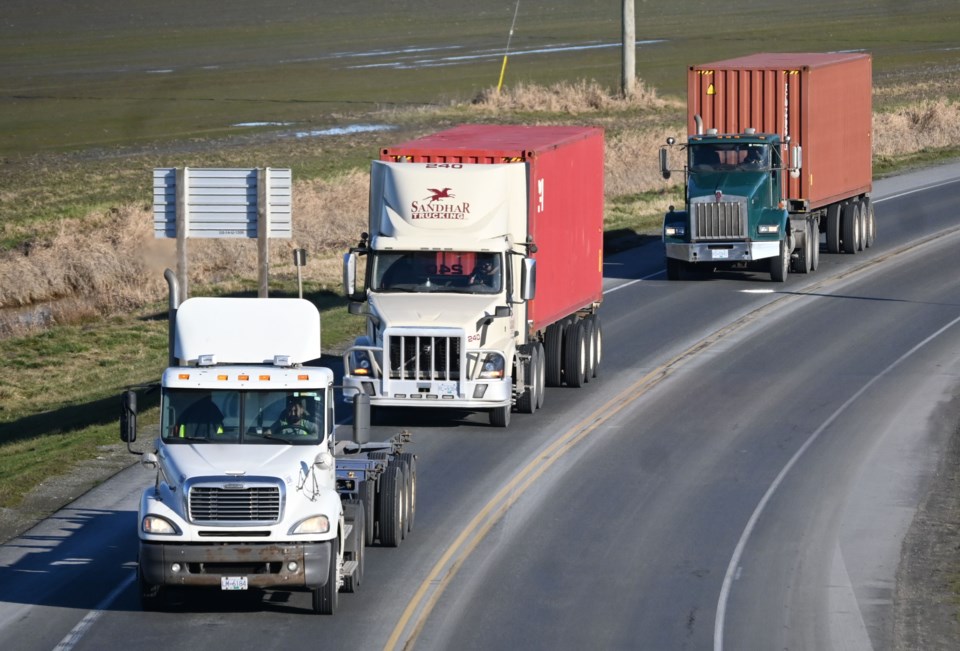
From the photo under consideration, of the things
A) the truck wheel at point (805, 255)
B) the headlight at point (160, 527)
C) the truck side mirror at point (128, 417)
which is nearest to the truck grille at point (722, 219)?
the truck wheel at point (805, 255)

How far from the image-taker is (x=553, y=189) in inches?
1077

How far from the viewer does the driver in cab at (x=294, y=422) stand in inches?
675

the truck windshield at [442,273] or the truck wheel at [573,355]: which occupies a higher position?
the truck windshield at [442,273]

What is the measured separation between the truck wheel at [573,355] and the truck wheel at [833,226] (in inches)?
618

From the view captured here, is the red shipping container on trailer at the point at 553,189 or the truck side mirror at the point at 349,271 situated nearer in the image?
the truck side mirror at the point at 349,271

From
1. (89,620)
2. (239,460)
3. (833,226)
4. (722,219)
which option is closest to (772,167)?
(722,219)

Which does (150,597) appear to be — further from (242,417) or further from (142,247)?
(142,247)

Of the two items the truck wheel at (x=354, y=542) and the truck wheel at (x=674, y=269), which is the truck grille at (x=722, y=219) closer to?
the truck wheel at (x=674, y=269)

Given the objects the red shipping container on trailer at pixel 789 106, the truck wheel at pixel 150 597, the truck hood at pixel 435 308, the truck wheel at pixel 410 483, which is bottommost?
the truck wheel at pixel 150 597

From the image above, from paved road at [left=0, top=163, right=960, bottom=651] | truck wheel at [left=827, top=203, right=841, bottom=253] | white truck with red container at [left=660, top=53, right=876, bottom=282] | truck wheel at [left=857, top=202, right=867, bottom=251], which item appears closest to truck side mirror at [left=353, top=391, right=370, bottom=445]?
paved road at [left=0, top=163, right=960, bottom=651]

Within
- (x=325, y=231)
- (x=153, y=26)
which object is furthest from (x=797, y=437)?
(x=153, y=26)

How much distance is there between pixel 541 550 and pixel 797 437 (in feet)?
22.8

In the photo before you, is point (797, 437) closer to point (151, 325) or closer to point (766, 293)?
point (766, 293)

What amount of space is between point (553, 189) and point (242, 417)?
11.3m
